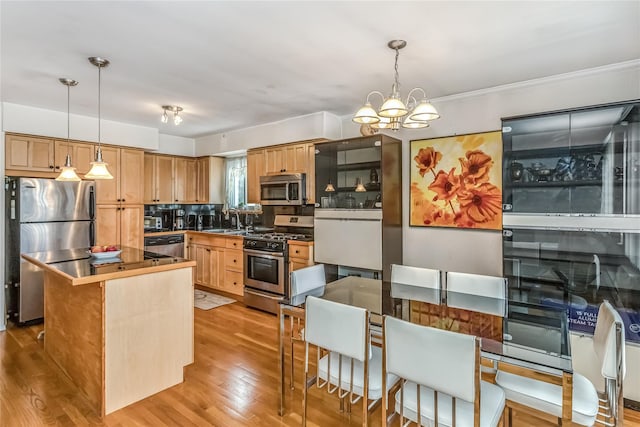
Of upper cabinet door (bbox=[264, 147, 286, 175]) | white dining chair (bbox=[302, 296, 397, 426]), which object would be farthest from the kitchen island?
upper cabinet door (bbox=[264, 147, 286, 175])

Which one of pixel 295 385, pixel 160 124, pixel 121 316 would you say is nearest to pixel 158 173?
pixel 160 124

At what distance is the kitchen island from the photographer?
89.0 inches

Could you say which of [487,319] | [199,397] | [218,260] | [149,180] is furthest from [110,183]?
[487,319]

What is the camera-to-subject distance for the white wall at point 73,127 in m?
3.81

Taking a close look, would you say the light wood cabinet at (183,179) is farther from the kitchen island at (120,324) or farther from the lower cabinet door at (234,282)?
the kitchen island at (120,324)

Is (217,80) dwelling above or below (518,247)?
above

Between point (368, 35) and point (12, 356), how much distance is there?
4077 millimetres

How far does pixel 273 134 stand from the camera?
4.68m

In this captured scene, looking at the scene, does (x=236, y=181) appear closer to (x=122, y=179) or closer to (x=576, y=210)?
(x=122, y=179)

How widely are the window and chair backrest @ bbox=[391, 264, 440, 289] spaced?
11.7 feet

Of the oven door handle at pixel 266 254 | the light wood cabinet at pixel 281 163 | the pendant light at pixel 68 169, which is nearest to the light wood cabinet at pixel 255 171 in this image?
the light wood cabinet at pixel 281 163

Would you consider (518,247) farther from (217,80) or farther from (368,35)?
(217,80)

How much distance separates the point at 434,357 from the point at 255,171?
3.96m

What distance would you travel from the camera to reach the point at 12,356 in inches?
122
